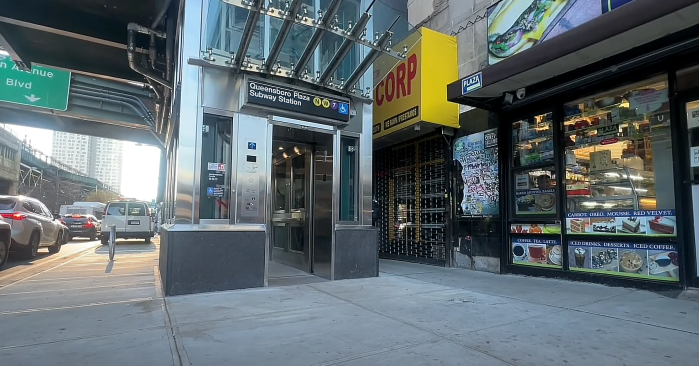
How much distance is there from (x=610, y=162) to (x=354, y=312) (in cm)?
515

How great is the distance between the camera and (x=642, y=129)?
648 centimetres

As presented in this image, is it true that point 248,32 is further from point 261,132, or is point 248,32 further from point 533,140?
point 533,140

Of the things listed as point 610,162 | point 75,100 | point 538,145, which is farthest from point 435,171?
point 75,100

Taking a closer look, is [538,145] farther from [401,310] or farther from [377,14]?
[401,310]

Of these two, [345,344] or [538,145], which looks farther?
[538,145]

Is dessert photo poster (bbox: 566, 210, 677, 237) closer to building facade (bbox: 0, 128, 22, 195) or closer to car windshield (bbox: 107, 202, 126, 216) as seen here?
car windshield (bbox: 107, 202, 126, 216)

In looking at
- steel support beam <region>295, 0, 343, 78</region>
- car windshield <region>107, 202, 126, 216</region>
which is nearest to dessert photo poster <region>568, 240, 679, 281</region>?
steel support beam <region>295, 0, 343, 78</region>

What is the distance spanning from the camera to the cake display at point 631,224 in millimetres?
6285

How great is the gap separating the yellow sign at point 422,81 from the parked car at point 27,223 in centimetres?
1016

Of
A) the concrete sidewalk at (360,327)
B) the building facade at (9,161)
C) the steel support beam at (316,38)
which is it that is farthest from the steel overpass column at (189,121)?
the building facade at (9,161)

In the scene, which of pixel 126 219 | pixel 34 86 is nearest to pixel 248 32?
pixel 34 86

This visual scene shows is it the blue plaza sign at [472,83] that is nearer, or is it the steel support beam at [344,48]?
the steel support beam at [344,48]

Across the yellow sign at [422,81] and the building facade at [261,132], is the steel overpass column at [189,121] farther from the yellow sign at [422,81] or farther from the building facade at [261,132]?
the yellow sign at [422,81]

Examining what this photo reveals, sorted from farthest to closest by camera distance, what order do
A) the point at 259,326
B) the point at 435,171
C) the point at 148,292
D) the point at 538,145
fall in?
the point at 435,171, the point at 538,145, the point at 148,292, the point at 259,326
